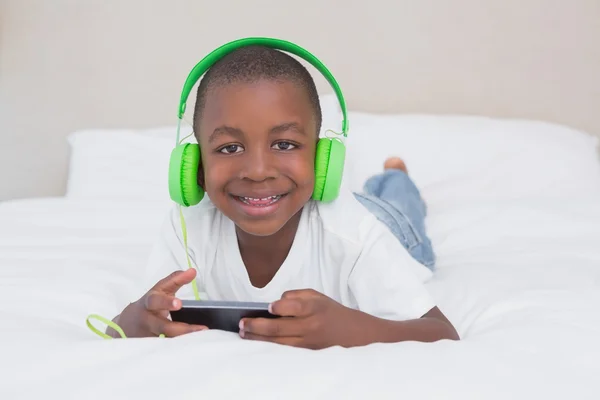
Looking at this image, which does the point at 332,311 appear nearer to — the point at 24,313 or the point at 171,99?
the point at 24,313

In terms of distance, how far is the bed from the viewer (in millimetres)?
720

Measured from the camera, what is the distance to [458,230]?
1548mm

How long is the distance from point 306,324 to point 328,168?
0.26 meters

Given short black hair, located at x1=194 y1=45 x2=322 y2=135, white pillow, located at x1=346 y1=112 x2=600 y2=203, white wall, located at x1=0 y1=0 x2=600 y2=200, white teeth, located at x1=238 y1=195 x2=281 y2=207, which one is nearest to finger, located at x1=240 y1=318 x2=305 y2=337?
white teeth, located at x1=238 y1=195 x2=281 y2=207

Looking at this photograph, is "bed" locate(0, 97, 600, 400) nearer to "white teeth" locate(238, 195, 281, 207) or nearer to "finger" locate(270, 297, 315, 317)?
"finger" locate(270, 297, 315, 317)

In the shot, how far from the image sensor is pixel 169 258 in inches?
43.5

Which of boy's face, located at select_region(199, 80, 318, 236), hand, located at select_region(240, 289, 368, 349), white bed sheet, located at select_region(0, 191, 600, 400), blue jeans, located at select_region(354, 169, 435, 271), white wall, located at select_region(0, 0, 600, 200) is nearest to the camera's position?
white bed sheet, located at select_region(0, 191, 600, 400)

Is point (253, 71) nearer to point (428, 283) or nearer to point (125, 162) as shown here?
point (428, 283)

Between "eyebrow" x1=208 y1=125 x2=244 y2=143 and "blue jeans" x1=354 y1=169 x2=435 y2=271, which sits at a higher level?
"eyebrow" x1=208 y1=125 x2=244 y2=143

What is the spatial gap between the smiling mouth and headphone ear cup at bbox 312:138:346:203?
0.06 m

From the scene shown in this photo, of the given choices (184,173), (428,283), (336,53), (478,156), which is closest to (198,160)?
(184,173)

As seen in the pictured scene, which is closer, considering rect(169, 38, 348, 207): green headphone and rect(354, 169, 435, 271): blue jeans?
rect(169, 38, 348, 207): green headphone

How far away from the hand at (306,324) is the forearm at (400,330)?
13 mm

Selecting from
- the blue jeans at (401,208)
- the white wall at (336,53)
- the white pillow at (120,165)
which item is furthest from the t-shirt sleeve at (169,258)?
the white wall at (336,53)
